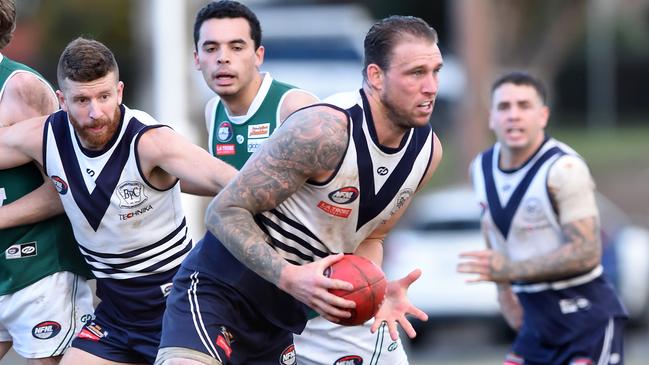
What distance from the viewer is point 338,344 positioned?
739cm

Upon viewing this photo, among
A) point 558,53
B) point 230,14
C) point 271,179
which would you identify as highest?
point 230,14

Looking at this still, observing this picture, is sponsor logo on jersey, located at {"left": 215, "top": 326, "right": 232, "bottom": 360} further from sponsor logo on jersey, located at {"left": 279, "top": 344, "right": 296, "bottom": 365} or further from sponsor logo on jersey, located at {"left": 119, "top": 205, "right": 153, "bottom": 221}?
sponsor logo on jersey, located at {"left": 119, "top": 205, "right": 153, "bottom": 221}

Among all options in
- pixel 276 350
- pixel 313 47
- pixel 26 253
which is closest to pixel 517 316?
pixel 276 350

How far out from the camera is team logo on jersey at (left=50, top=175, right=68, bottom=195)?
21.2 feet

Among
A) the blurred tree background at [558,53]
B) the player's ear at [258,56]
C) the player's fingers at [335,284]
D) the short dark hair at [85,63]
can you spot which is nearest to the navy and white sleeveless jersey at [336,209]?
the player's fingers at [335,284]

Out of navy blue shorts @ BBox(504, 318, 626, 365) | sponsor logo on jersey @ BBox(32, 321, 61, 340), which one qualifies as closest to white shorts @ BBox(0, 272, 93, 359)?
sponsor logo on jersey @ BBox(32, 321, 61, 340)

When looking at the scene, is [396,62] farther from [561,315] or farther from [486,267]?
[561,315]

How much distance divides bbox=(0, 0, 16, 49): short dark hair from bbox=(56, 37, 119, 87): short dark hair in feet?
2.20

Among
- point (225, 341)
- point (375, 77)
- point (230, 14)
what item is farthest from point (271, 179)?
point (230, 14)

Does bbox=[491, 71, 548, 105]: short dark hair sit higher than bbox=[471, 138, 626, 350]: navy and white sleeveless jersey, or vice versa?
bbox=[491, 71, 548, 105]: short dark hair

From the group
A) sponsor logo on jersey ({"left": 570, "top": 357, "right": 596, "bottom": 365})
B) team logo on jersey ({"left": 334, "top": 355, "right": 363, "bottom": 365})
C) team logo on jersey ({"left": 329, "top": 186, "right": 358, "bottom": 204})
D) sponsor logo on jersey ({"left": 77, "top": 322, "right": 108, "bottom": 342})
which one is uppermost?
team logo on jersey ({"left": 329, "top": 186, "right": 358, "bottom": 204})

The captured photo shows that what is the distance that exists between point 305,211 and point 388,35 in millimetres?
957

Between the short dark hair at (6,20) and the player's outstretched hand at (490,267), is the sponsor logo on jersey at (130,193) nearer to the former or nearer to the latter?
the short dark hair at (6,20)

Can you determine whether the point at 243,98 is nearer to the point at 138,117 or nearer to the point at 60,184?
the point at 138,117
